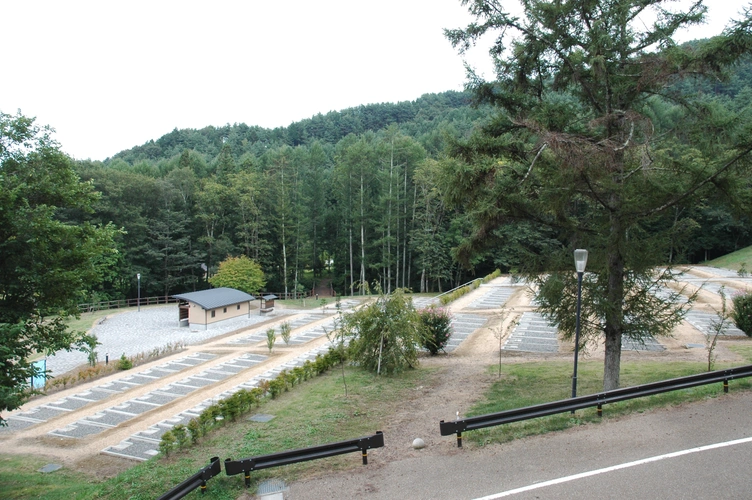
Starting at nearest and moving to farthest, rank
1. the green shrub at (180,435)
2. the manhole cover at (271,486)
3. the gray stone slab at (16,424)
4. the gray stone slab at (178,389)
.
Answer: the manhole cover at (271,486)
the green shrub at (180,435)
the gray stone slab at (16,424)
the gray stone slab at (178,389)

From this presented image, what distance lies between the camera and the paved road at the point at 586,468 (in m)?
5.74

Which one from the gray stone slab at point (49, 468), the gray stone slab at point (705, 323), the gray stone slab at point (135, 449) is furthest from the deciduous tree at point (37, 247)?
the gray stone slab at point (705, 323)

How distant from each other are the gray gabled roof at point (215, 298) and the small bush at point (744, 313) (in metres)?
27.5

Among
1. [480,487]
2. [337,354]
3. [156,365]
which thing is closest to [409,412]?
[480,487]

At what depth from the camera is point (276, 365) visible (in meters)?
19.4

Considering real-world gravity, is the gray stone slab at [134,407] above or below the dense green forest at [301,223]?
below

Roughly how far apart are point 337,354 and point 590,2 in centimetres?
1198

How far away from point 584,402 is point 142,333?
2812 cm

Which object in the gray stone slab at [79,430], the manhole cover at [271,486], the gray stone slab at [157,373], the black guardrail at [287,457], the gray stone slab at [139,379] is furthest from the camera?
the gray stone slab at [157,373]

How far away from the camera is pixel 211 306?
2998 centimetres

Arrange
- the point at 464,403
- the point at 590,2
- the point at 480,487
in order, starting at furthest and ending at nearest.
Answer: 1. the point at 464,403
2. the point at 590,2
3. the point at 480,487

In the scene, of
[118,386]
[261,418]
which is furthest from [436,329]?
[118,386]

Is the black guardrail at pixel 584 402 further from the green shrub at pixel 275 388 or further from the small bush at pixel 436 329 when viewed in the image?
the small bush at pixel 436 329

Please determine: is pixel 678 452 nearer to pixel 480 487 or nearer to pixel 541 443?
pixel 541 443
